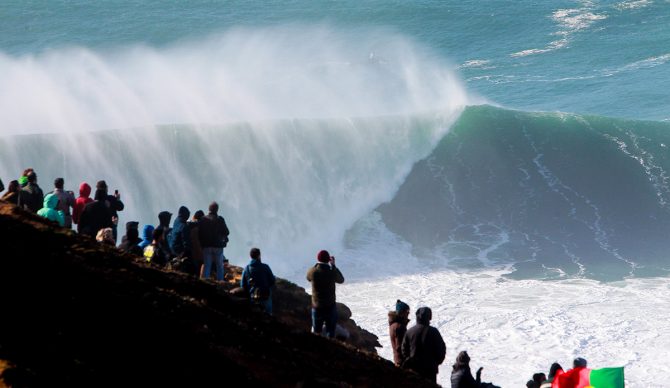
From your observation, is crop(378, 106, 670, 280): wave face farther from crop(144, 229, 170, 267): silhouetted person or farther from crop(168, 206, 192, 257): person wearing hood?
crop(144, 229, 170, 267): silhouetted person

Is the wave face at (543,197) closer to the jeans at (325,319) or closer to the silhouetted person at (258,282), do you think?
the jeans at (325,319)

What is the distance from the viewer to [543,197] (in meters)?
32.0

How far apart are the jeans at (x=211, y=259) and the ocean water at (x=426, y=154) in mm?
4752

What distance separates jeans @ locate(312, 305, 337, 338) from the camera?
39.7 feet

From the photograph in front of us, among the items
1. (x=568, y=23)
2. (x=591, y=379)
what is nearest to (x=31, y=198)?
(x=591, y=379)

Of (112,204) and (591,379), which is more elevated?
(112,204)

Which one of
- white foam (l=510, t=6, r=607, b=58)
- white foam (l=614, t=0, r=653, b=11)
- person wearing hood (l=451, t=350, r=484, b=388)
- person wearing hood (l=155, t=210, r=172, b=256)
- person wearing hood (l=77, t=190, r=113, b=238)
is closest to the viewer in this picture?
person wearing hood (l=451, t=350, r=484, b=388)

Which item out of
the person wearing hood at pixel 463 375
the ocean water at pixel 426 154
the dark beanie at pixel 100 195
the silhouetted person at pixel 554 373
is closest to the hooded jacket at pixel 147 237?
the dark beanie at pixel 100 195

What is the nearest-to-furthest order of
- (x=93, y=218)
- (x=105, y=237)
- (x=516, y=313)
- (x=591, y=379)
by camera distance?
1. (x=591, y=379)
2. (x=105, y=237)
3. (x=93, y=218)
4. (x=516, y=313)

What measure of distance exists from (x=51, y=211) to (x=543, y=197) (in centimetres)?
2171

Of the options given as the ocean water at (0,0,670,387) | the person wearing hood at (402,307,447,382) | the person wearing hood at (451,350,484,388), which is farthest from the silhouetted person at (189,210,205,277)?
the ocean water at (0,0,670,387)

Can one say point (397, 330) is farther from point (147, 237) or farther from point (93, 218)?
point (93, 218)

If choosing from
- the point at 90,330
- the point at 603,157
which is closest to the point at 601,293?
the point at 603,157

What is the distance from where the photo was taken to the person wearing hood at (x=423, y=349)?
10.3m
